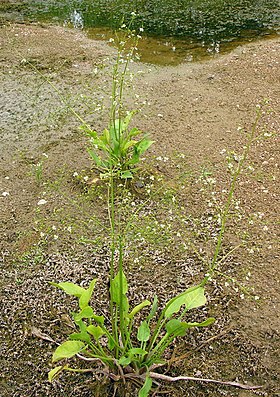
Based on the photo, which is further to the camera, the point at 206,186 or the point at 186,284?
the point at 206,186

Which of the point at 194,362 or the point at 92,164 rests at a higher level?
the point at 92,164

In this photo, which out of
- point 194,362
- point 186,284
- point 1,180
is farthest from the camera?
point 1,180

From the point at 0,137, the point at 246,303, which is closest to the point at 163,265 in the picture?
the point at 246,303

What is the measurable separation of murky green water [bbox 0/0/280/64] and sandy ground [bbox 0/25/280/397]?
0.41 metres

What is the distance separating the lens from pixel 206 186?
10.9 ft

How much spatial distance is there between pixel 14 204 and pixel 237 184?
1540mm

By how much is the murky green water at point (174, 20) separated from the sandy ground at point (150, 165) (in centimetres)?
41

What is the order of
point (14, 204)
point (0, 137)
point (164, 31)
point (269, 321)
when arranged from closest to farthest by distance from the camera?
point (269, 321) → point (14, 204) → point (0, 137) → point (164, 31)

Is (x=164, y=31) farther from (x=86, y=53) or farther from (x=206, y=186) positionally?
(x=206, y=186)

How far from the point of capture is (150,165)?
11.4 feet

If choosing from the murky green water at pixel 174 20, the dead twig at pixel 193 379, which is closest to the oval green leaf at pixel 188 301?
the dead twig at pixel 193 379

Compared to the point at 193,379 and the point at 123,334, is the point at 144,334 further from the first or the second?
the point at 193,379

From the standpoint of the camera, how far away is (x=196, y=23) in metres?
6.84

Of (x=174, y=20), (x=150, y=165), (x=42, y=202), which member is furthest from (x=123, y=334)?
(x=174, y=20)
